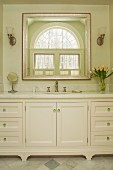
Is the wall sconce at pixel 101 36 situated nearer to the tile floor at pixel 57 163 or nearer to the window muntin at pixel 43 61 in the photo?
the window muntin at pixel 43 61

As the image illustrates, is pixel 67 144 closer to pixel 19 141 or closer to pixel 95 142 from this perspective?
pixel 95 142

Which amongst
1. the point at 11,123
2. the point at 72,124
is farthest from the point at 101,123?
the point at 11,123

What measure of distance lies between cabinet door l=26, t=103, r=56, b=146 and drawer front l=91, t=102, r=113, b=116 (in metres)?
0.52

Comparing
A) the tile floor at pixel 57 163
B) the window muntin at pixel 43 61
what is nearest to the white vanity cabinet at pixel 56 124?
the tile floor at pixel 57 163

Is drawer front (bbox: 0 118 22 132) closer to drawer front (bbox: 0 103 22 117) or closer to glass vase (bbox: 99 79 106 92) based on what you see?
drawer front (bbox: 0 103 22 117)

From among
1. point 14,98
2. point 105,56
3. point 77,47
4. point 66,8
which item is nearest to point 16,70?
point 14,98

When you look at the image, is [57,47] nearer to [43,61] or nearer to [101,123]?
[43,61]

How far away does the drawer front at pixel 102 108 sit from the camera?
225 centimetres

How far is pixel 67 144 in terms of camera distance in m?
2.28

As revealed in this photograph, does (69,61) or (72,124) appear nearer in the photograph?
(72,124)

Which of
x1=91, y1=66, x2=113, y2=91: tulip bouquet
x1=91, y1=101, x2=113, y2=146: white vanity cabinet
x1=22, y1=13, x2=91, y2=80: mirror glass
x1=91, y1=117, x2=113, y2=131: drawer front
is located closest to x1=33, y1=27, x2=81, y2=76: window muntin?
x1=22, y1=13, x2=91, y2=80: mirror glass

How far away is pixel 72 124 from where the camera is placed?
7.45ft

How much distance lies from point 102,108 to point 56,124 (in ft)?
2.13

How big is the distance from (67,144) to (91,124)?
420mm
